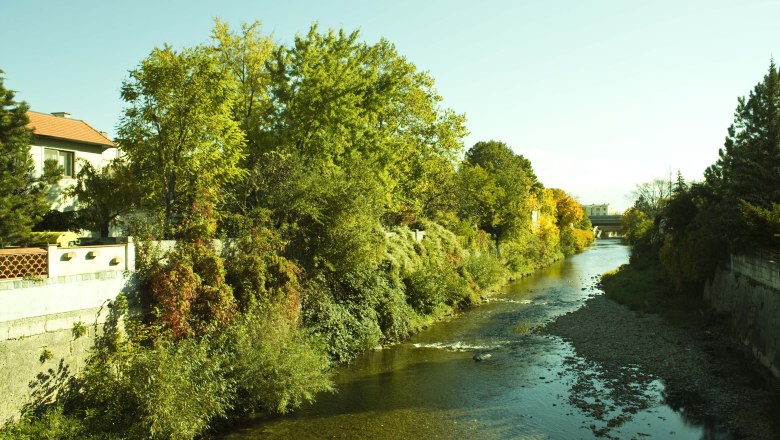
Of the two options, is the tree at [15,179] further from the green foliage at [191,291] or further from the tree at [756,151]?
the tree at [756,151]

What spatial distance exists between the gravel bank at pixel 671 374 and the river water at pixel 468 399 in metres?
0.24

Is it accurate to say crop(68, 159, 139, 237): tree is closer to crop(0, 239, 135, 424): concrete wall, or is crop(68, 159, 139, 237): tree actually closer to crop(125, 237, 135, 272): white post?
crop(125, 237, 135, 272): white post

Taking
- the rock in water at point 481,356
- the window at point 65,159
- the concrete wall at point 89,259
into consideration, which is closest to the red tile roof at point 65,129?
the window at point 65,159

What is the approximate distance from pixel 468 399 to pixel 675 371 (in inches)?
298

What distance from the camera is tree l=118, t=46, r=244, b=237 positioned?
57.4ft

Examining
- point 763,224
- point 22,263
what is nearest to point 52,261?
point 22,263

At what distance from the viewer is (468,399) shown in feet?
55.8

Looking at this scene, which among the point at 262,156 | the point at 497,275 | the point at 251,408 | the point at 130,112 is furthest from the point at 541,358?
the point at 497,275

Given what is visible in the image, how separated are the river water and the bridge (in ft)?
361

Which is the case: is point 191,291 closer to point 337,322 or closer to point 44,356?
point 44,356

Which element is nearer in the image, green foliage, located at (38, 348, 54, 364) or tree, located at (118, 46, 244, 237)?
green foliage, located at (38, 348, 54, 364)

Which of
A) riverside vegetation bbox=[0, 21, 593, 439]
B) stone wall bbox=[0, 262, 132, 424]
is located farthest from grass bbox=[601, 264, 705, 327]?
stone wall bbox=[0, 262, 132, 424]

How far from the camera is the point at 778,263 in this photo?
19297 millimetres

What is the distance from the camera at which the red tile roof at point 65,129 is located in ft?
90.2
